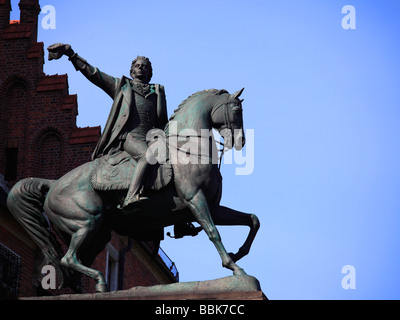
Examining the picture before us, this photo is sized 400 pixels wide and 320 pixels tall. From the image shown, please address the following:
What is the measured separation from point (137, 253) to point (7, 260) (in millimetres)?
9474

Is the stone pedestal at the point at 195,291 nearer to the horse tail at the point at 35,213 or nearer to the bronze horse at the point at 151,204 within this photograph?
the bronze horse at the point at 151,204

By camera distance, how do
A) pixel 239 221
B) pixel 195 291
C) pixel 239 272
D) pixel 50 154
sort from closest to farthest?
1. pixel 195 291
2. pixel 239 272
3. pixel 239 221
4. pixel 50 154

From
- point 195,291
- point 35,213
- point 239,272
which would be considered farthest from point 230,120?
point 35,213

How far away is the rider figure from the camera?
54.0 ft

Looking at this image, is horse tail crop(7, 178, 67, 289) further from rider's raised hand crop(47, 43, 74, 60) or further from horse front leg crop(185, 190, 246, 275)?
horse front leg crop(185, 190, 246, 275)

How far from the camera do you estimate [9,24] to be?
31.1 metres

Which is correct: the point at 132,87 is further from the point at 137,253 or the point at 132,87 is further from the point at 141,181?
the point at 137,253

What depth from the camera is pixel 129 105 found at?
1656 cm

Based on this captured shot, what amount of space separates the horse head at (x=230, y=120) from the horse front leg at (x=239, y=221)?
93cm

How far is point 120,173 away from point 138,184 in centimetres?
47

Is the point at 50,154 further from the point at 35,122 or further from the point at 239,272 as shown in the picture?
the point at 239,272
